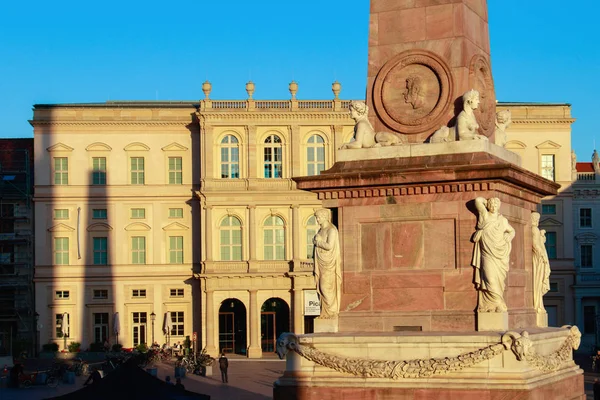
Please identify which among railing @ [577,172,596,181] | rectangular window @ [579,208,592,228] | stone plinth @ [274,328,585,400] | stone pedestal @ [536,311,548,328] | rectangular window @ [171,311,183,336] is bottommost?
rectangular window @ [171,311,183,336]

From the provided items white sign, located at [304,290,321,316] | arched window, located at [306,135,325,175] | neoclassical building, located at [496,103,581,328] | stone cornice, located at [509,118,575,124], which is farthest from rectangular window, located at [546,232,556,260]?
white sign, located at [304,290,321,316]

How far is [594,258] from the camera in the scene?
8250 centimetres

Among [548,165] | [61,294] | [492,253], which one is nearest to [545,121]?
[548,165]

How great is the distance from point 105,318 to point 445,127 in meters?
56.0

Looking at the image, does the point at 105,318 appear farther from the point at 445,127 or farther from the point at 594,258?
the point at 445,127

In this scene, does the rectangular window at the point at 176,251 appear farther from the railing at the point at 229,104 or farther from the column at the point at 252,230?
the railing at the point at 229,104

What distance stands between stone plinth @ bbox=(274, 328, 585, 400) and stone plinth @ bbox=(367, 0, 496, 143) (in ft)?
12.5

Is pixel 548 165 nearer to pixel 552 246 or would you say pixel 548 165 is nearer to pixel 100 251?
pixel 552 246

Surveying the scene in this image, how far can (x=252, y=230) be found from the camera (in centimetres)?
7244

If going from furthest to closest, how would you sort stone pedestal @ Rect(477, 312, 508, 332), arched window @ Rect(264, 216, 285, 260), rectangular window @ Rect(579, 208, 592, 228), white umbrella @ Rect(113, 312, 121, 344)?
rectangular window @ Rect(579, 208, 592, 228), arched window @ Rect(264, 216, 285, 260), white umbrella @ Rect(113, 312, 121, 344), stone pedestal @ Rect(477, 312, 508, 332)

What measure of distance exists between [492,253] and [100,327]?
187ft

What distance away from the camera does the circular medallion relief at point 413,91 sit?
20250 millimetres

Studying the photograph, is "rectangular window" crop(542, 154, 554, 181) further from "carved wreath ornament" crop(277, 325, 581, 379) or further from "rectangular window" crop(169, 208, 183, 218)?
"carved wreath ornament" crop(277, 325, 581, 379)

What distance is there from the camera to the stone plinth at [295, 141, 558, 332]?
19062 mm
